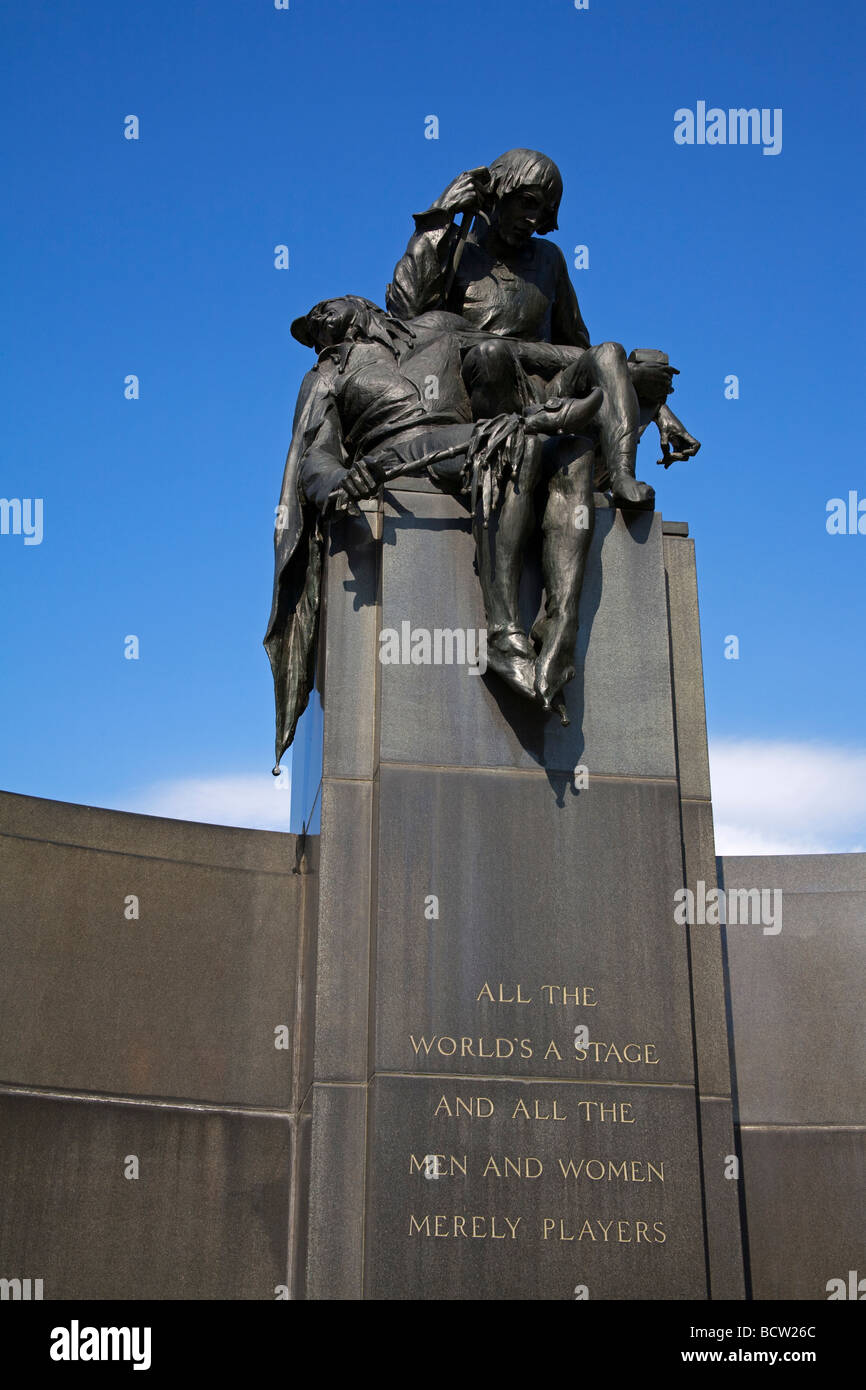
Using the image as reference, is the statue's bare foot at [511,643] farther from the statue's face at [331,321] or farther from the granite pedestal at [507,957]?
the statue's face at [331,321]

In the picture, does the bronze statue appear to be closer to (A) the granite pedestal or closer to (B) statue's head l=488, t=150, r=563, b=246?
(B) statue's head l=488, t=150, r=563, b=246

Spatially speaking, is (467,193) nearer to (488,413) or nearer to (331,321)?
(331,321)

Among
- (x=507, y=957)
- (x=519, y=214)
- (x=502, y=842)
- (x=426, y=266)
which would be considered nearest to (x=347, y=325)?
(x=426, y=266)

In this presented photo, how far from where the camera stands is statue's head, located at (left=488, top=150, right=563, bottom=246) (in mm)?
11547

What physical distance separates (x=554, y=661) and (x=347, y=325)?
12.1ft

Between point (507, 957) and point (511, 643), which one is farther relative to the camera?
point (511, 643)

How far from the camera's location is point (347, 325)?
1166 centimetres

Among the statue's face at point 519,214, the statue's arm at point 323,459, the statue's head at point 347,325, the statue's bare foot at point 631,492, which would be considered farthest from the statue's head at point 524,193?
the statue's bare foot at point 631,492
